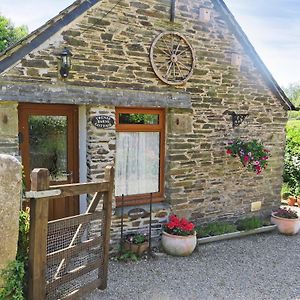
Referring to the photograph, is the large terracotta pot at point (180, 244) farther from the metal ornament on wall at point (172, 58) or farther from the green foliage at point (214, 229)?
the metal ornament on wall at point (172, 58)

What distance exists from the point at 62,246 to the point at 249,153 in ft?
14.8

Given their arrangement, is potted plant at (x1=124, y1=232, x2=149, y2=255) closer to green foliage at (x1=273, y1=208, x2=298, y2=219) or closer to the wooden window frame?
the wooden window frame

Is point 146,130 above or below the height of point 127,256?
above

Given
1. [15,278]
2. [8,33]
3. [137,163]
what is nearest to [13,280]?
[15,278]

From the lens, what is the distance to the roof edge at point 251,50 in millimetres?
7062

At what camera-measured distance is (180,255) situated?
241 inches

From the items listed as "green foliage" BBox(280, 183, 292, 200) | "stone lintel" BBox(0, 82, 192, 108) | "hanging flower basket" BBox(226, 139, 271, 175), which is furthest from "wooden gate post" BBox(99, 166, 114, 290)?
"green foliage" BBox(280, 183, 292, 200)

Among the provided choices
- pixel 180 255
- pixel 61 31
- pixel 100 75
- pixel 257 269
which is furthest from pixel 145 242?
pixel 61 31

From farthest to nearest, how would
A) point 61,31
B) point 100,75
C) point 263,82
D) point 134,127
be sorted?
point 263,82 < point 134,127 < point 100,75 < point 61,31

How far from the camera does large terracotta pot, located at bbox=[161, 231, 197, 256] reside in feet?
20.0

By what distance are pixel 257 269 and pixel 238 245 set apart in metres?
1.06

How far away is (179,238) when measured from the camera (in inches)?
240

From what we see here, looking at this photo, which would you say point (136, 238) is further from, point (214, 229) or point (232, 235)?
point (232, 235)

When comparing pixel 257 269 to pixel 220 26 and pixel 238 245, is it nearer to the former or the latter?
pixel 238 245
